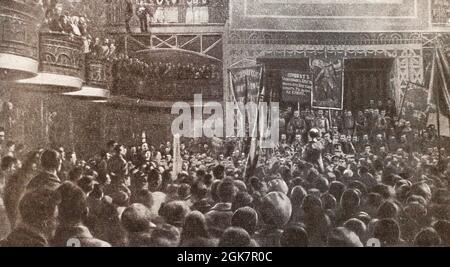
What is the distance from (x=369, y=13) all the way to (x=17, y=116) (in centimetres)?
510

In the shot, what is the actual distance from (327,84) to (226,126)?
1583 mm

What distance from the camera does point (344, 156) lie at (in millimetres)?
7414

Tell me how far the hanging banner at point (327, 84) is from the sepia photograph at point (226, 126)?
0.02m

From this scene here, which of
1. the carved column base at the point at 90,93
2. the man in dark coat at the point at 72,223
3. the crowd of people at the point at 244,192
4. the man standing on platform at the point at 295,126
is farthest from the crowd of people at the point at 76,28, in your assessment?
the man standing on platform at the point at 295,126

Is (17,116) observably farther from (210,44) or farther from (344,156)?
(344,156)

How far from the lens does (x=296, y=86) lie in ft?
24.5

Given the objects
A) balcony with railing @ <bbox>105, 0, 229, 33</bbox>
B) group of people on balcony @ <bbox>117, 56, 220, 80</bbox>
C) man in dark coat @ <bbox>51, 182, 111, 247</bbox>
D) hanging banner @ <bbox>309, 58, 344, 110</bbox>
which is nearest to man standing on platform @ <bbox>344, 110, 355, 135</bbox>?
hanging banner @ <bbox>309, 58, 344, 110</bbox>

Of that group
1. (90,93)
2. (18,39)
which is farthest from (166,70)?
(18,39)

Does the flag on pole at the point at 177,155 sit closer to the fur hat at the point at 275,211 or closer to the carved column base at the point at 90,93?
the carved column base at the point at 90,93

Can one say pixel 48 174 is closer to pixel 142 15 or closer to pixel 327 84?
pixel 142 15

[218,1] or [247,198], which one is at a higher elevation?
[218,1]

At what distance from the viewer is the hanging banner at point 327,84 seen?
7496 mm
